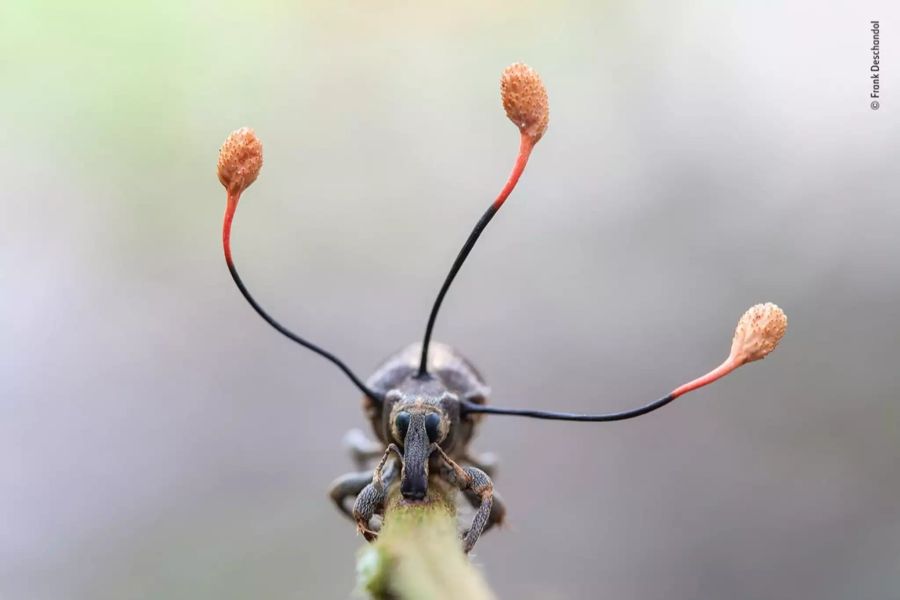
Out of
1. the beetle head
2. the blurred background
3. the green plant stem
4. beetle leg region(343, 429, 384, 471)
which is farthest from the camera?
the blurred background

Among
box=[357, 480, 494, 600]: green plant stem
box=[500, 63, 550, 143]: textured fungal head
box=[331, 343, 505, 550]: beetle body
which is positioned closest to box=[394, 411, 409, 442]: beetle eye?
box=[331, 343, 505, 550]: beetle body

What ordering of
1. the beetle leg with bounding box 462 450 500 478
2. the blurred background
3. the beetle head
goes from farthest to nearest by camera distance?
the blurred background
the beetle leg with bounding box 462 450 500 478
the beetle head

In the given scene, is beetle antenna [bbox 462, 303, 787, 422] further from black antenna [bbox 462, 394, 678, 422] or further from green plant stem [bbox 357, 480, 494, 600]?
green plant stem [bbox 357, 480, 494, 600]

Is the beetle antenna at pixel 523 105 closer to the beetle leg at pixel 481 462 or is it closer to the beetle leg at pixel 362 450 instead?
the beetle leg at pixel 481 462

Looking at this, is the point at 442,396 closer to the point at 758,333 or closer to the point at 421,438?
the point at 421,438

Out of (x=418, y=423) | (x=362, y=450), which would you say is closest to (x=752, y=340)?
(x=418, y=423)

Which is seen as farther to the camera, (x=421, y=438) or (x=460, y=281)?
(x=460, y=281)
